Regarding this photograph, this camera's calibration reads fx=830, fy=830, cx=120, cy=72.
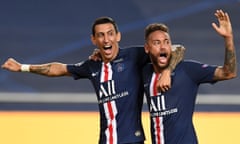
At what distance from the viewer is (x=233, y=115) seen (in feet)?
28.6

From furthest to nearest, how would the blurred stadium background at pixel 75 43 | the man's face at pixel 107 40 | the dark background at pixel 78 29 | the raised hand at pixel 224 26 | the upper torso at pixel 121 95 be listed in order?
the dark background at pixel 78 29 → the blurred stadium background at pixel 75 43 → the man's face at pixel 107 40 → the upper torso at pixel 121 95 → the raised hand at pixel 224 26

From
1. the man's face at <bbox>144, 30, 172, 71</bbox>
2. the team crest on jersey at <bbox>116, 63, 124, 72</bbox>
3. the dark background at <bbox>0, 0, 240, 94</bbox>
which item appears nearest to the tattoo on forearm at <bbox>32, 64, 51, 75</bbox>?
the team crest on jersey at <bbox>116, 63, 124, 72</bbox>

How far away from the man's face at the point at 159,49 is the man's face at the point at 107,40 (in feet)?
0.98

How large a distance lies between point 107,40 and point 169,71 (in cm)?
54

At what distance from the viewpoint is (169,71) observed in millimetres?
5395

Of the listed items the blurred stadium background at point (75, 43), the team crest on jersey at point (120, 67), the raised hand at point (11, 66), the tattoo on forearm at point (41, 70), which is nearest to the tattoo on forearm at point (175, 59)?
the team crest on jersey at point (120, 67)

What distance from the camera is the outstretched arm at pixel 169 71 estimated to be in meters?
5.33

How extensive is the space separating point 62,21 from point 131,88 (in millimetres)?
4271

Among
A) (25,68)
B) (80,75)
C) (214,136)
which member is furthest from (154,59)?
(214,136)

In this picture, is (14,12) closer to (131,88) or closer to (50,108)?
(50,108)

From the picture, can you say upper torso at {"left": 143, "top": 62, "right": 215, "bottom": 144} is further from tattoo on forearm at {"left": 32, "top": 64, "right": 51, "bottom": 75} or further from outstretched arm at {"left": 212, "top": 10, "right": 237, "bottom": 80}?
tattoo on forearm at {"left": 32, "top": 64, "right": 51, "bottom": 75}

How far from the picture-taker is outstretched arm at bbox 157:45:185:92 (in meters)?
5.33

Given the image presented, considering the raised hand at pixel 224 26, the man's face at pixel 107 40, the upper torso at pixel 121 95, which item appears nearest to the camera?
the raised hand at pixel 224 26

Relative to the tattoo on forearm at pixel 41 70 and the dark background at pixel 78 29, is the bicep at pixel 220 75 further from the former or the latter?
the dark background at pixel 78 29
